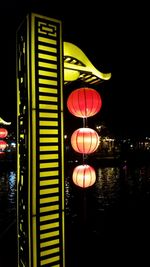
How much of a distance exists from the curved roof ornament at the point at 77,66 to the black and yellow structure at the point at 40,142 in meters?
0.33

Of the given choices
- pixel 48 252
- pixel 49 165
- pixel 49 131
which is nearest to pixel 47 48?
pixel 49 131

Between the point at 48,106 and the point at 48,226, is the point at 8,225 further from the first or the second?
the point at 48,106

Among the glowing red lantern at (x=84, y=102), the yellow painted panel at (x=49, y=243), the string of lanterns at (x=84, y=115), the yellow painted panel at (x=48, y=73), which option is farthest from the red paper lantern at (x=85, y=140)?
the yellow painted panel at (x=49, y=243)

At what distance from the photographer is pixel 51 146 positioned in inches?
140

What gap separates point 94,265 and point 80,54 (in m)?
4.42

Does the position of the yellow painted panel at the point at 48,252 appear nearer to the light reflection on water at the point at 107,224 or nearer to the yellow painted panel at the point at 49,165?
the yellow painted panel at the point at 49,165

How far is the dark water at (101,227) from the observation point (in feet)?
19.5

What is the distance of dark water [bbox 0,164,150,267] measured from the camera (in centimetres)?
595

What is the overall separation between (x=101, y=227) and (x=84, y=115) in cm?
465

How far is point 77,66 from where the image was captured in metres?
4.17

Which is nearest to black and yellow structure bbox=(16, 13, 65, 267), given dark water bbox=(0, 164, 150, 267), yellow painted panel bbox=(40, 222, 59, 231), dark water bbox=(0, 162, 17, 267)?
yellow painted panel bbox=(40, 222, 59, 231)

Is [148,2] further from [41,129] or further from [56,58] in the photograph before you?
[41,129]

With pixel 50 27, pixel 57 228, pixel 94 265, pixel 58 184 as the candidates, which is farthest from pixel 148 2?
pixel 94 265

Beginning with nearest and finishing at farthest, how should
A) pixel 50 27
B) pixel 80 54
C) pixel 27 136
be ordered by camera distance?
pixel 27 136 → pixel 50 27 → pixel 80 54
